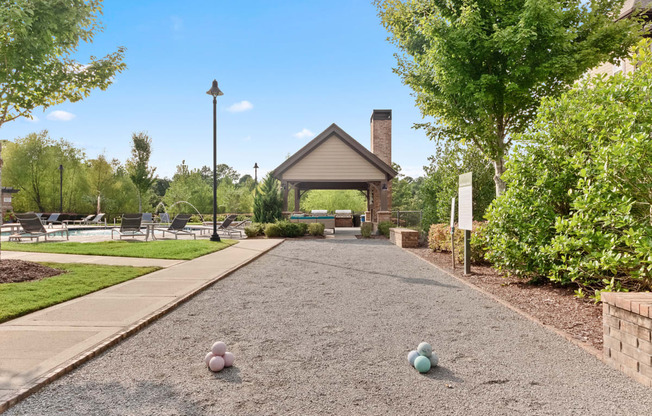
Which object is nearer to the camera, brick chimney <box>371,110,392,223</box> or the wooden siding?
the wooden siding

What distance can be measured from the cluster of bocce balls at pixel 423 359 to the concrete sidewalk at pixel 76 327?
321 cm

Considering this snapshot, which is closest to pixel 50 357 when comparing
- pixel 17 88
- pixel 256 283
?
pixel 256 283

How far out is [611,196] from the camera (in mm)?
5477

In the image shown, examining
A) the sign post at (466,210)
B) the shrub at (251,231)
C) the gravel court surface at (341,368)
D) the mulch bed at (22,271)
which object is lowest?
the gravel court surface at (341,368)

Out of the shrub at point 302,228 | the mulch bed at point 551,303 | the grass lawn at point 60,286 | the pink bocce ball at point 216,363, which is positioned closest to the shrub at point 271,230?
the shrub at point 302,228

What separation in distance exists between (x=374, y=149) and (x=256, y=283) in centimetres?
→ 2036

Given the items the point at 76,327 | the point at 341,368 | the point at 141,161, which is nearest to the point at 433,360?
the point at 341,368

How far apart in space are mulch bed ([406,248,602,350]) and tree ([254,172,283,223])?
46.3 ft

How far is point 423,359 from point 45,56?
9.49m

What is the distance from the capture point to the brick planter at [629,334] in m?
3.44

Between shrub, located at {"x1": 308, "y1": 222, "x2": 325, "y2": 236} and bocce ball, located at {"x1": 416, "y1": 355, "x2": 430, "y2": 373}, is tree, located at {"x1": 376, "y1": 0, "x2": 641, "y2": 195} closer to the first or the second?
bocce ball, located at {"x1": 416, "y1": 355, "x2": 430, "y2": 373}

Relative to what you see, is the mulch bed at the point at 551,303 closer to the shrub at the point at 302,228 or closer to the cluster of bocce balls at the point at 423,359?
the cluster of bocce balls at the point at 423,359

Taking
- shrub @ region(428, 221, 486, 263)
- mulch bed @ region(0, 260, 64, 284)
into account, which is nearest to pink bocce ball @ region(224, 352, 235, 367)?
mulch bed @ region(0, 260, 64, 284)

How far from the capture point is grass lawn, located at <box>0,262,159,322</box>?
5.71 metres
